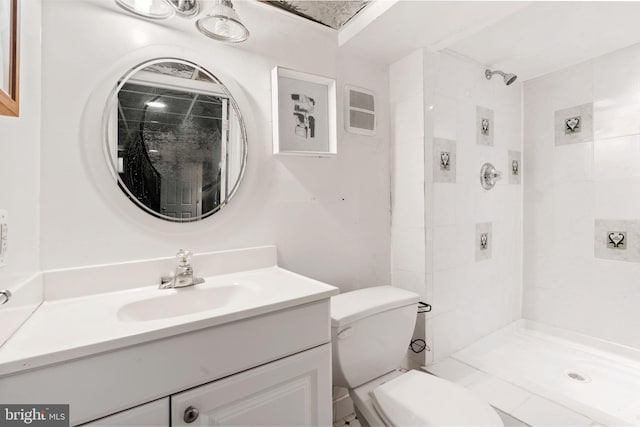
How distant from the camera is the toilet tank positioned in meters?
1.15

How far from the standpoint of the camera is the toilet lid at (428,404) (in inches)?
38.9

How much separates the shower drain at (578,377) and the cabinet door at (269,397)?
1559 millimetres

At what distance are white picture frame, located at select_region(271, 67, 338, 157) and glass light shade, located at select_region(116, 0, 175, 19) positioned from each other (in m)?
0.45

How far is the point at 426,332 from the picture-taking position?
1616 mm

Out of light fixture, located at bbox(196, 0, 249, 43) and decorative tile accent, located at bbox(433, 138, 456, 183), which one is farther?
decorative tile accent, located at bbox(433, 138, 456, 183)

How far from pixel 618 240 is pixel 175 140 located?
8.11 feet

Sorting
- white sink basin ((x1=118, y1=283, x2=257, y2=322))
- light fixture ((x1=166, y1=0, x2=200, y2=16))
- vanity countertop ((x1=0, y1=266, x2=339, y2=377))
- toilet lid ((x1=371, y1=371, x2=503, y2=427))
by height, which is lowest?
toilet lid ((x1=371, y1=371, x2=503, y2=427))

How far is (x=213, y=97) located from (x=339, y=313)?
1.01 m

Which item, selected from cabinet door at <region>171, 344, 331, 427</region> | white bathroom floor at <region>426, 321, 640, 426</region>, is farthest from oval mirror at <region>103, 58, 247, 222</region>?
white bathroom floor at <region>426, 321, 640, 426</region>

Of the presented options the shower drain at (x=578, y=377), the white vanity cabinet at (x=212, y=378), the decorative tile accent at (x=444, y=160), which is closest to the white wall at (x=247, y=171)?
the decorative tile accent at (x=444, y=160)

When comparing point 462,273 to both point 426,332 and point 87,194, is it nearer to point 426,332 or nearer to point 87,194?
point 426,332

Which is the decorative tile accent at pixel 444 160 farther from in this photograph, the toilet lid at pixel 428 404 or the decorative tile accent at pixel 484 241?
the toilet lid at pixel 428 404

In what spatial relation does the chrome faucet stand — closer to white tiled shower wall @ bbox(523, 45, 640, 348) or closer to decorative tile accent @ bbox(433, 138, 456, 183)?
decorative tile accent @ bbox(433, 138, 456, 183)

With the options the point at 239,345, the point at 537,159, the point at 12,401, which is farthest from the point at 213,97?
the point at 537,159
